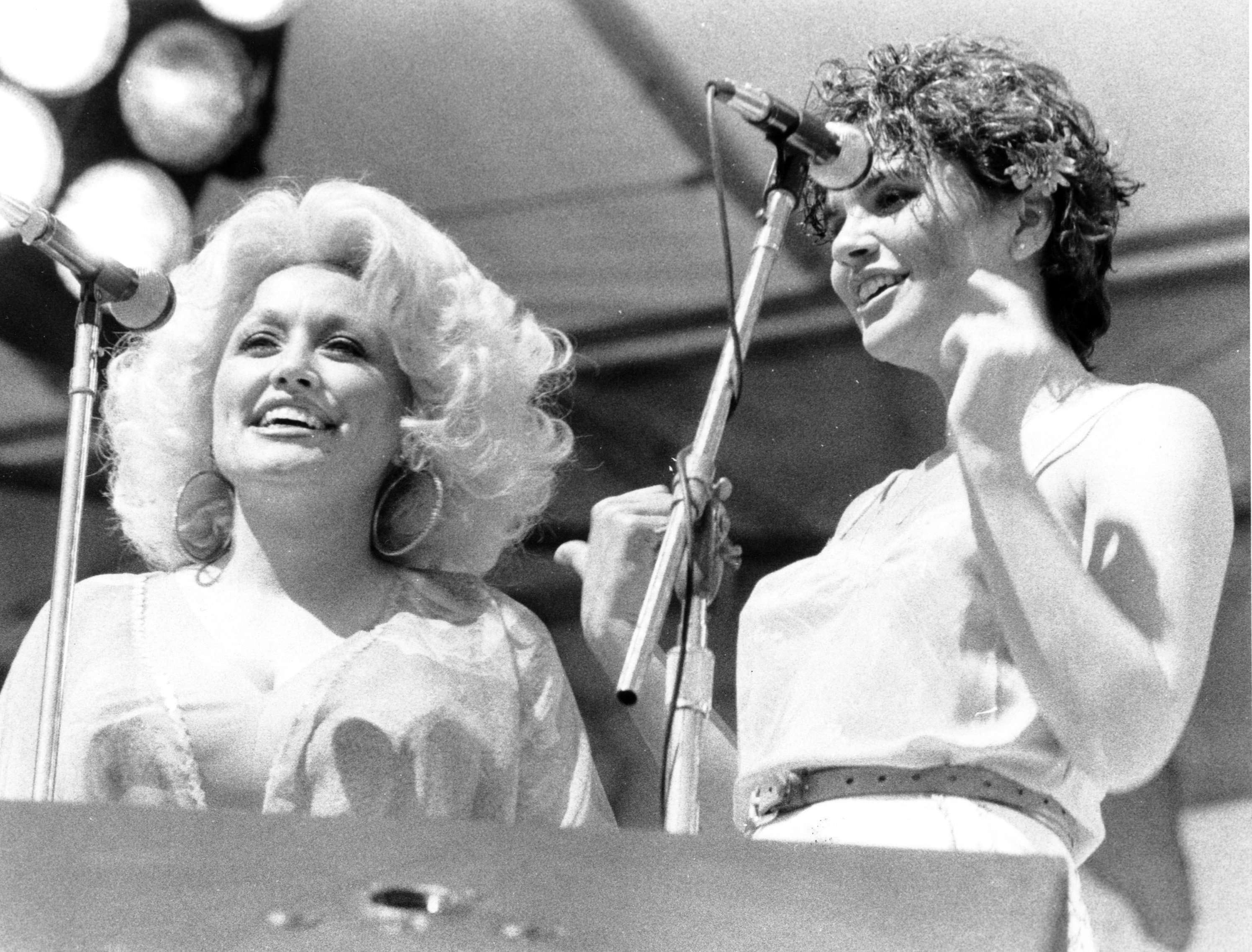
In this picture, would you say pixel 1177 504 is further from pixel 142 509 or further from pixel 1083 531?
pixel 142 509

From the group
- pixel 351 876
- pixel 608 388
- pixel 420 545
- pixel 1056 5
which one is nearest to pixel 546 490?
pixel 420 545

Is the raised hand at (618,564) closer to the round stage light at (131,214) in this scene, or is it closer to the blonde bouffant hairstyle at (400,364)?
the blonde bouffant hairstyle at (400,364)

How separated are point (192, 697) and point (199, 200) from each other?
1.23 metres

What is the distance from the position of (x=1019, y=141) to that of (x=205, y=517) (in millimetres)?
1016

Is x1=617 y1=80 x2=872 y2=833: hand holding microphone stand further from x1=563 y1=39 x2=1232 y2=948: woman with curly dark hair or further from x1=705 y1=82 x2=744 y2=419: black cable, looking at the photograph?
x1=563 y1=39 x2=1232 y2=948: woman with curly dark hair

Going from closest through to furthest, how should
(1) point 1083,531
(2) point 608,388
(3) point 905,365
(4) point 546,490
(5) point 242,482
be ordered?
(1) point 1083,531
(3) point 905,365
(5) point 242,482
(4) point 546,490
(2) point 608,388

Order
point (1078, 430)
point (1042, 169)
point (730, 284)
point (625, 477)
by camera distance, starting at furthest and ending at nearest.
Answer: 1. point (625, 477)
2. point (1042, 169)
3. point (1078, 430)
4. point (730, 284)

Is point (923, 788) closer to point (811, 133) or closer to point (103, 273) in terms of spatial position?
point (811, 133)

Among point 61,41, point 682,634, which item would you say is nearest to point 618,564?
point 682,634

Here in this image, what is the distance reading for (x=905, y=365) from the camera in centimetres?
215

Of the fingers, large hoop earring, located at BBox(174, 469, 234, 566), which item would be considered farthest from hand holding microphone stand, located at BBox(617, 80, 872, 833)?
large hoop earring, located at BBox(174, 469, 234, 566)

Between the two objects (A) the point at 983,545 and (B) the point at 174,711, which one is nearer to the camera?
(A) the point at 983,545

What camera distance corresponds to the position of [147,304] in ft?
7.06

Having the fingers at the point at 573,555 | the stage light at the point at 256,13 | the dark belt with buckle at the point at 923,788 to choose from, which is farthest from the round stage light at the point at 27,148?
the dark belt with buckle at the point at 923,788
